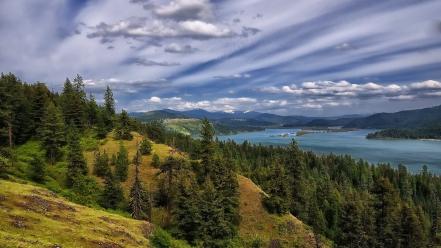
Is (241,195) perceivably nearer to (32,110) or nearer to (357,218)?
(357,218)

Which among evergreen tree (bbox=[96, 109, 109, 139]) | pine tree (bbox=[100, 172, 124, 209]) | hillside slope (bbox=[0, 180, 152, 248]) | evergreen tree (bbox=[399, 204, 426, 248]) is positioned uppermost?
evergreen tree (bbox=[96, 109, 109, 139])

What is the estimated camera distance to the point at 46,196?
188 ft

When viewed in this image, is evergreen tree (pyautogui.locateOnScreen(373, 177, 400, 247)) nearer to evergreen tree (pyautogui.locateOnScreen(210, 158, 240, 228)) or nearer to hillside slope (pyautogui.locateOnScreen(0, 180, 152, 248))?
evergreen tree (pyautogui.locateOnScreen(210, 158, 240, 228))

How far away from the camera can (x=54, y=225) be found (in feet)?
140

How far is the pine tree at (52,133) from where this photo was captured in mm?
100750

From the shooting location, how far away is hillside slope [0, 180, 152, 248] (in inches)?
1448

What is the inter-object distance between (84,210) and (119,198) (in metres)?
26.4

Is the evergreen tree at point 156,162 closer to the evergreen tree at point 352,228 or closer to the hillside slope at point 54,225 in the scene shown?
the hillside slope at point 54,225

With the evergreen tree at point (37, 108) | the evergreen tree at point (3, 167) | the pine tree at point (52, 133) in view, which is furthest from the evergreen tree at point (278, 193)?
the evergreen tree at point (37, 108)

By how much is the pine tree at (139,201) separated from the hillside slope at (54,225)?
1294cm

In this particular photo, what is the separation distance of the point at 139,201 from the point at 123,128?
178 ft

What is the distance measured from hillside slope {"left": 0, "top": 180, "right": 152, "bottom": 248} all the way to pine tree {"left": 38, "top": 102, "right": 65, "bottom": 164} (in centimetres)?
4441

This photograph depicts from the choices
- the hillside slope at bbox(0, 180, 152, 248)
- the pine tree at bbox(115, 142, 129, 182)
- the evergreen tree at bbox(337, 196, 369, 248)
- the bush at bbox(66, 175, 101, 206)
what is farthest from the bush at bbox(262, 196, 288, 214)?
the hillside slope at bbox(0, 180, 152, 248)

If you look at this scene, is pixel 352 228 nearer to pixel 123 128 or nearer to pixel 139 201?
pixel 139 201
